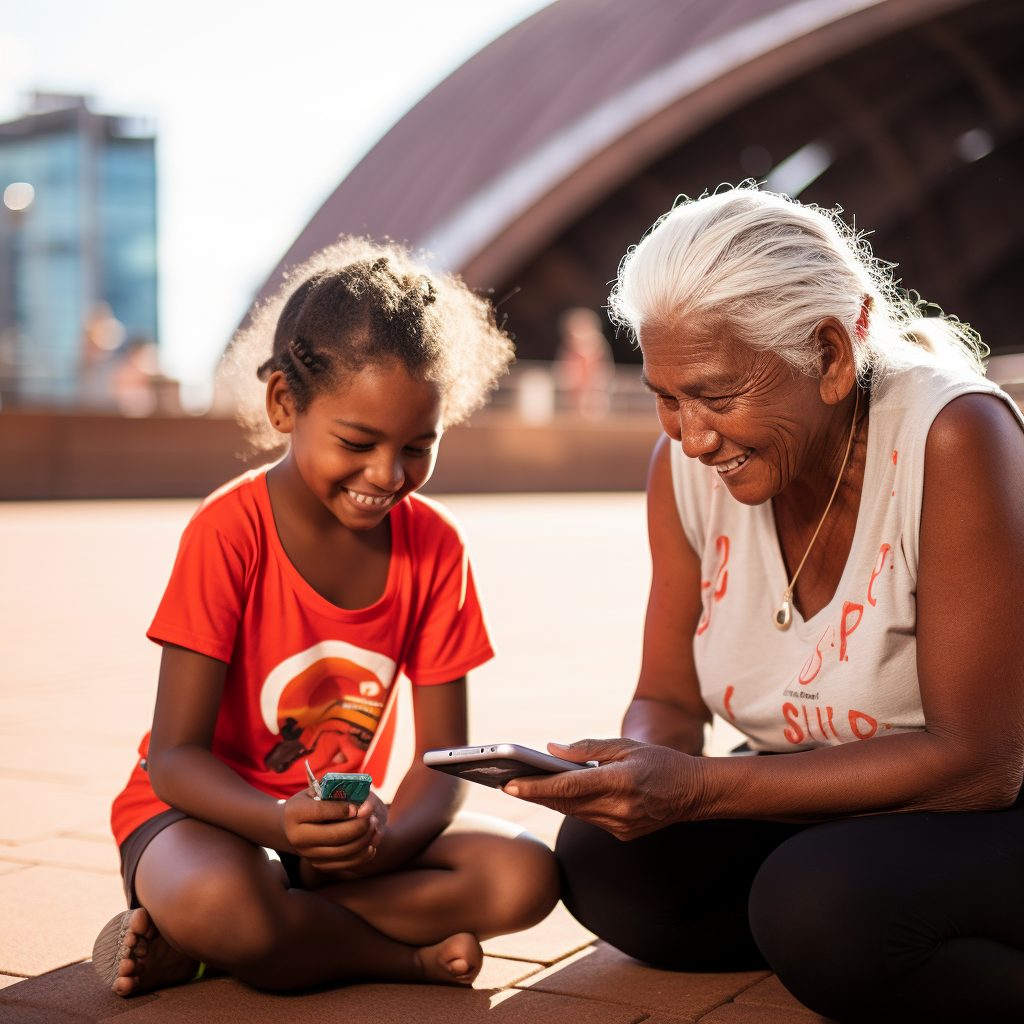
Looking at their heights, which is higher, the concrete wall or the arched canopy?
the arched canopy

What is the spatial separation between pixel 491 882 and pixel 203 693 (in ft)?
1.97

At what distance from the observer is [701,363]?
226 centimetres

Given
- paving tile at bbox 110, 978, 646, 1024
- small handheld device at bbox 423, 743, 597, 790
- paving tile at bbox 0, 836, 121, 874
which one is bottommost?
paving tile at bbox 110, 978, 646, 1024

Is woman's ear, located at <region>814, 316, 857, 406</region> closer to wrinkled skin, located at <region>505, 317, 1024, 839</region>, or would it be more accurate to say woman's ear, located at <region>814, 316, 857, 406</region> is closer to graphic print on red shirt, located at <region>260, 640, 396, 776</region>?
wrinkled skin, located at <region>505, 317, 1024, 839</region>

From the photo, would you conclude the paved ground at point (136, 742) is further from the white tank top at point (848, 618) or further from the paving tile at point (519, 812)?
the white tank top at point (848, 618)

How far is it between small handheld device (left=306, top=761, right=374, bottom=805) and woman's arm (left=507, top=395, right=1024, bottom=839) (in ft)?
0.97

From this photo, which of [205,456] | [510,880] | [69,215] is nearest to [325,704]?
[510,880]

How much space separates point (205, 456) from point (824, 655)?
14.0 meters

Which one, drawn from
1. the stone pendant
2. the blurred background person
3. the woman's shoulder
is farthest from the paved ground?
the blurred background person

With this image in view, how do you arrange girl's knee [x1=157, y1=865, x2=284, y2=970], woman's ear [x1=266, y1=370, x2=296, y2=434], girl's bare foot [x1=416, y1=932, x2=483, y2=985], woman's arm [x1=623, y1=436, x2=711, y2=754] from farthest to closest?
woman's arm [x1=623, y1=436, x2=711, y2=754] < woman's ear [x1=266, y1=370, x2=296, y2=434] < girl's bare foot [x1=416, y1=932, x2=483, y2=985] < girl's knee [x1=157, y1=865, x2=284, y2=970]

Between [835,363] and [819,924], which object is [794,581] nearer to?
[835,363]

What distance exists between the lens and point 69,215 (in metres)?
49.2

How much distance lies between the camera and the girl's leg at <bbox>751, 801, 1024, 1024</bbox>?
1972mm

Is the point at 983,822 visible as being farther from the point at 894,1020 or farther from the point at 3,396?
the point at 3,396
